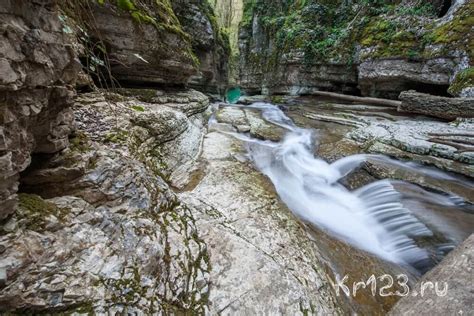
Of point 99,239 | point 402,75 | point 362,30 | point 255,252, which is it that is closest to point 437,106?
point 402,75

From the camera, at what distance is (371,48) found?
983 centimetres

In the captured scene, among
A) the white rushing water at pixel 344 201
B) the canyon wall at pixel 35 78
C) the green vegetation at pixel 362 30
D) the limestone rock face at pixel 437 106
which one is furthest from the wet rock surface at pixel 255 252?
the green vegetation at pixel 362 30

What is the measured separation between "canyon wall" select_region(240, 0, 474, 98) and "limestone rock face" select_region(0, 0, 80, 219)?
9749 millimetres

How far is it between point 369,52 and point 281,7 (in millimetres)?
10828

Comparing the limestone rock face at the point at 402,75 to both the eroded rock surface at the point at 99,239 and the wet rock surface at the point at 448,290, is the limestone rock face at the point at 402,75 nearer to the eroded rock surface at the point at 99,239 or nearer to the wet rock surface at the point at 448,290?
the wet rock surface at the point at 448,290

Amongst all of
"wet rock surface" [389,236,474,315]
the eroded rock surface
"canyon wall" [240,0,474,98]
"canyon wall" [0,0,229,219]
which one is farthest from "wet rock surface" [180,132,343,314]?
"canyon wall" [240,0,474,98]

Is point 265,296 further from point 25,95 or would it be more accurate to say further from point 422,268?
point 25,95

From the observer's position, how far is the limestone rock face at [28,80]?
138 centimetres

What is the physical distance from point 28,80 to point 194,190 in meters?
2.38

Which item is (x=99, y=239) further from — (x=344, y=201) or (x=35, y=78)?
(x=344, y=201)

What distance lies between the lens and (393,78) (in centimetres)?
922

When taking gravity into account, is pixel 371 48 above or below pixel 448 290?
above

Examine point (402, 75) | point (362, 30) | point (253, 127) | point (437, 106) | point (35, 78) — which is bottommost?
point (253, 127)

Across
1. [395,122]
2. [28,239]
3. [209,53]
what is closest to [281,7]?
[209,53]
